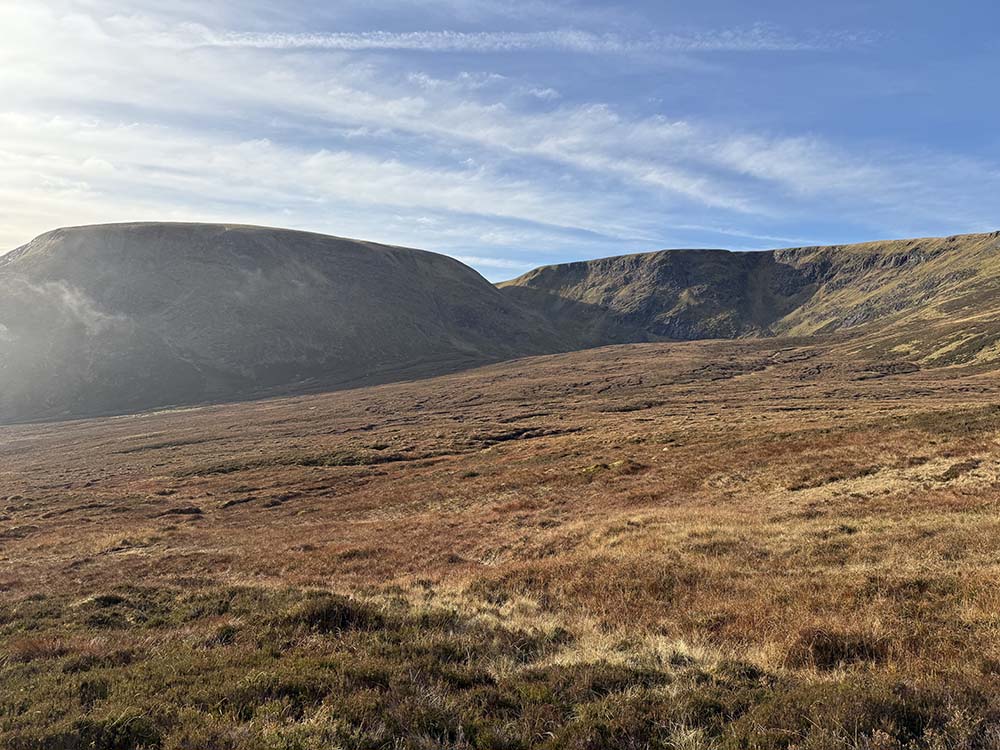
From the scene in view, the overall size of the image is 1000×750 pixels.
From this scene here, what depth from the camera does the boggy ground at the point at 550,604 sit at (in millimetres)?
6402

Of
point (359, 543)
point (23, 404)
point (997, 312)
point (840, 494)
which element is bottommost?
point (23, 404)

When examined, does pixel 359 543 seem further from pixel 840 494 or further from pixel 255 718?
pixel 840 494

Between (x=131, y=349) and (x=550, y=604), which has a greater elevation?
(x=131, y=349)

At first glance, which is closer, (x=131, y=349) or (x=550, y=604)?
(x=550, y=604)

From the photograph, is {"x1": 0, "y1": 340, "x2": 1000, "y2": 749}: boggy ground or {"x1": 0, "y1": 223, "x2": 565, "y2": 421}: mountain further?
{"x1": 0, "y1": 223, "x2": 565, "y2": 421}: mountain

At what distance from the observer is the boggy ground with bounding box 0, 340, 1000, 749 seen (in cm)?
640

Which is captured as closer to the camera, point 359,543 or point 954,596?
point 954,596

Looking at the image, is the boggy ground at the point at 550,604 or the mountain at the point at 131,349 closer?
the boggy ground at the point at 550,604

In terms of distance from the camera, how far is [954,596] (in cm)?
944

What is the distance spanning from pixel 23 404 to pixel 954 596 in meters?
196

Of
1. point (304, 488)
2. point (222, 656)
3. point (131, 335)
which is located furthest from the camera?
point (131, 335)

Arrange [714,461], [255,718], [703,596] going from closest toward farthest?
[255,718] → [703,596] → [714,461]

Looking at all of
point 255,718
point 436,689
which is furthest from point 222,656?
point 436,689

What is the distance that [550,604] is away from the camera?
12.1m
